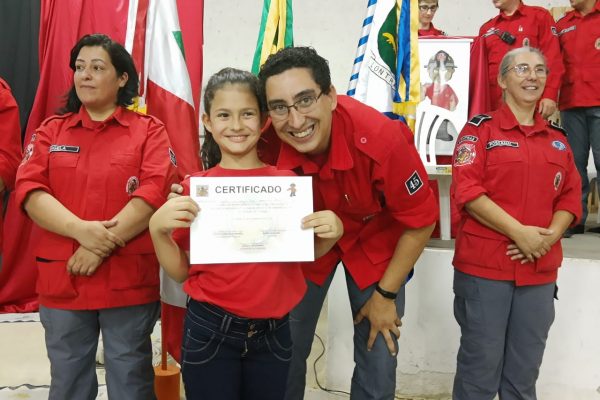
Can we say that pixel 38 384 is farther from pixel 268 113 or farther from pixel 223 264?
pixel 268 113

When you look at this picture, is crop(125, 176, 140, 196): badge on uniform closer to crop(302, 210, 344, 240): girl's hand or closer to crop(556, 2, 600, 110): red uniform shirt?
crop(302, 210, 344, 240): girl's hand

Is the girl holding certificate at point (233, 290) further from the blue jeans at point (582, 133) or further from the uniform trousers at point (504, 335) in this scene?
the blue jeans at point (582, 133)

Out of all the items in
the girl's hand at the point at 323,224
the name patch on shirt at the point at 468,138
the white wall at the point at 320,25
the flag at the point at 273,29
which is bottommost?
the girl's hand at the point at 323,224

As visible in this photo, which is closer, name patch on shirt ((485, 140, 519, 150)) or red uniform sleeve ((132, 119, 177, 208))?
red uniform sleeve ((132, 119, 177, 208))

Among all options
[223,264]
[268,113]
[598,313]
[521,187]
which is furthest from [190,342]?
[598,313]

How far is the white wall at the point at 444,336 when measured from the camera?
7.62ft

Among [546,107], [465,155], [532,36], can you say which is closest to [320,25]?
[532,36]

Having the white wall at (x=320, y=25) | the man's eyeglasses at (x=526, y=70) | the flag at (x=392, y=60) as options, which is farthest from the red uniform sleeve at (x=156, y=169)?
the white wall at (x=320, y=25)

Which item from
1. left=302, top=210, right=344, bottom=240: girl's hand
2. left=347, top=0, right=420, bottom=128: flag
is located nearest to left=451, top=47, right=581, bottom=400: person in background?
left=347, top=0, right=420, bottom=128: flag

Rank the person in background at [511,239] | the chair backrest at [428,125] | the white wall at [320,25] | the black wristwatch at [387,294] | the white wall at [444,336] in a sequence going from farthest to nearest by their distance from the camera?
1. the white wall at [320,25]
2. the chair backrest at [428,125]
3. the white wall at [444,336]
4. the person in background at [511,239]
5. the black wristwatch at [387,294]

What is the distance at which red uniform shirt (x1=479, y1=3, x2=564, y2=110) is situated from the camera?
3143 millimetres

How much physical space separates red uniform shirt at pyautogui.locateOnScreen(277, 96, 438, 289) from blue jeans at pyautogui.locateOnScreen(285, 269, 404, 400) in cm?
11

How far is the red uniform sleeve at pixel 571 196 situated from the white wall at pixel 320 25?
10.6ft

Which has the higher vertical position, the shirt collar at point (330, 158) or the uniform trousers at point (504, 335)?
the shirt collar at point (330, 158)
